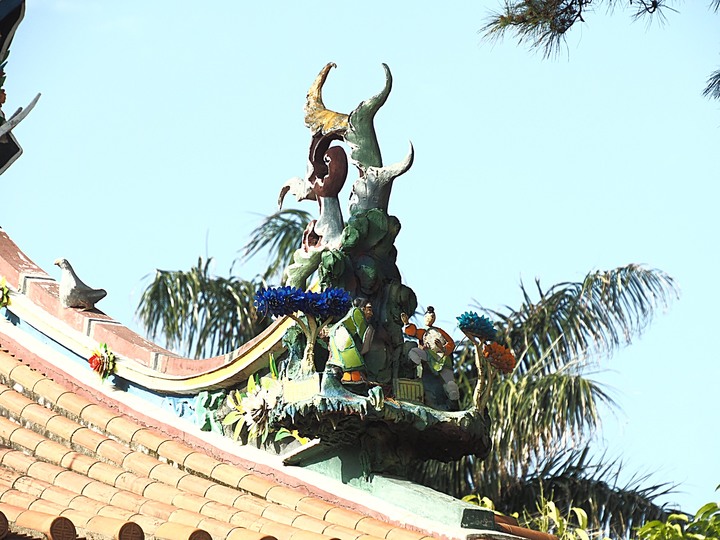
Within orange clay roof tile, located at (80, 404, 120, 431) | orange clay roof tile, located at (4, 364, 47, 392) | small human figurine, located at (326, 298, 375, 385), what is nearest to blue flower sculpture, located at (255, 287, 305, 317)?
small human figurine, located at (326, 298, 375, 385)

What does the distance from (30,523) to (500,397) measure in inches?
224

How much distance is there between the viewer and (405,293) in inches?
382

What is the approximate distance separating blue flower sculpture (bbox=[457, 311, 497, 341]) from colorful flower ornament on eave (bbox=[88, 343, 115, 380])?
2.32 m

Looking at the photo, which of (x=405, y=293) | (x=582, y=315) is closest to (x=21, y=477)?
(x=405, y=293)

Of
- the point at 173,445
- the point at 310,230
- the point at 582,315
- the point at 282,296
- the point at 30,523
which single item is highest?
the point at 582,315

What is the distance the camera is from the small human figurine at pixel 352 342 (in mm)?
9164

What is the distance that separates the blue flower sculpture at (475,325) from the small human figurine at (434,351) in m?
0.25

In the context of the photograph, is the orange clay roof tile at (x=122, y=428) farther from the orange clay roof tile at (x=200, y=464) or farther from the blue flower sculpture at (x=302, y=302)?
the blue flower sculpture at (x=302, y=302)

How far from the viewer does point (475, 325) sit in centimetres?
959

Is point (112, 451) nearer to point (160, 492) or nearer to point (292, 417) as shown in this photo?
point (160, 492)

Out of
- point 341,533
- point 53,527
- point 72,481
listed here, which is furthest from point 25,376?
point 53,527

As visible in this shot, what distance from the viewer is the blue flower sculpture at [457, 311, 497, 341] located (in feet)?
31.3

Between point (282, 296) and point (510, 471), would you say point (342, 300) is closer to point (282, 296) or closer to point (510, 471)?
point (282, 296)

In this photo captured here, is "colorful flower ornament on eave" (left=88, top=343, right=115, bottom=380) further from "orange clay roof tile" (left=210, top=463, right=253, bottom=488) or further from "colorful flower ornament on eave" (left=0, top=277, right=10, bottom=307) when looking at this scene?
"orange clay roof tile" (left=210, top=463, right=253, bottom=488)
